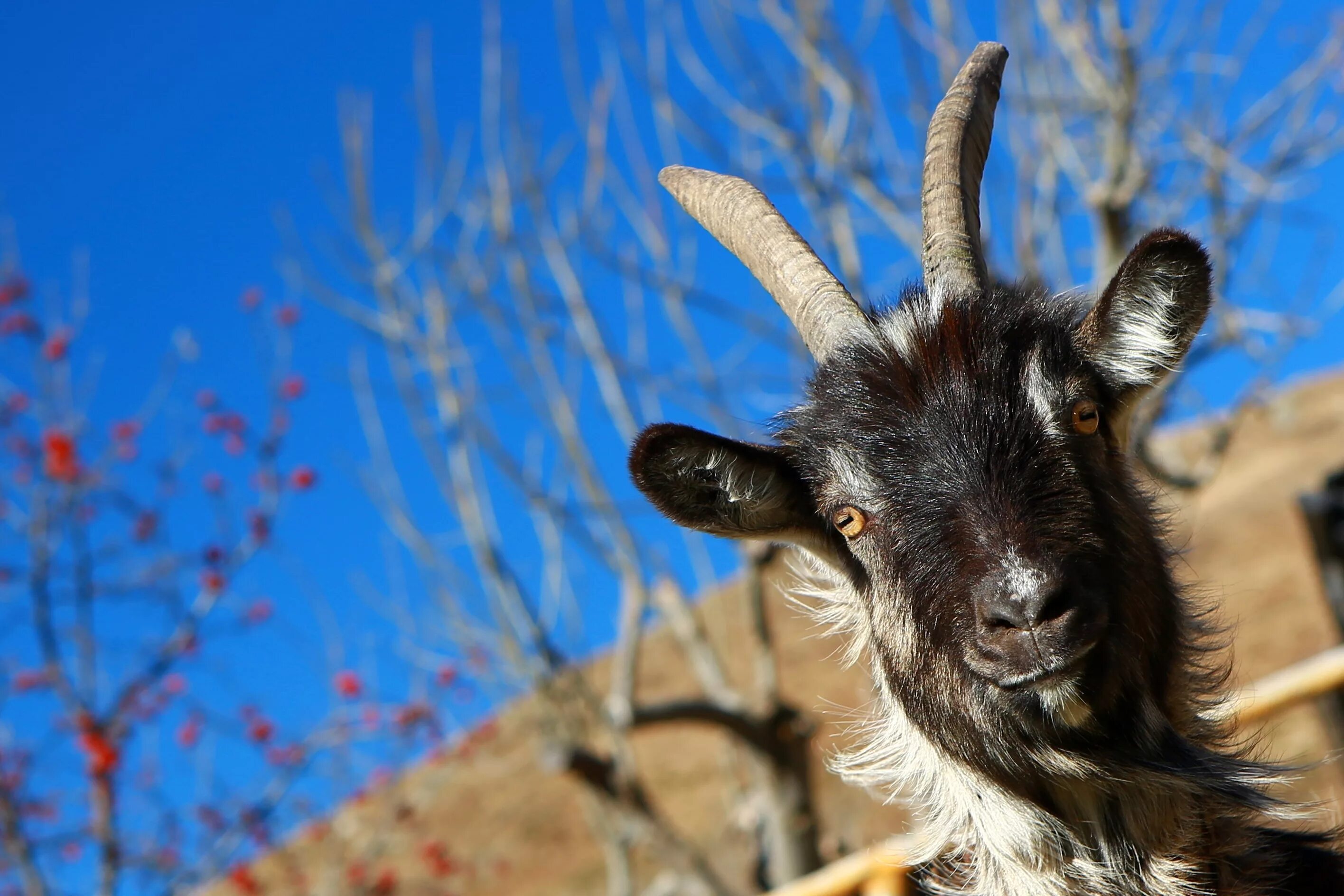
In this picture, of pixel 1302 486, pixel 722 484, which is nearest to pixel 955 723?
pixel 722 484

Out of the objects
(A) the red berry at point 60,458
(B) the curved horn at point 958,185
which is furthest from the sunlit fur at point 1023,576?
(A) the red berry at point 60,458

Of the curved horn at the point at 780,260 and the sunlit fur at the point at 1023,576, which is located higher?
the curved horn at the point at 780,260

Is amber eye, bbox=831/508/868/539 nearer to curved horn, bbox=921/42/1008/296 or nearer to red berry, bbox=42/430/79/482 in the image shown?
curved horn, bbox=921/42/1008/296

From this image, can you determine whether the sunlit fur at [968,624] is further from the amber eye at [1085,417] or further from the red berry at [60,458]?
the red berry at [60,458]

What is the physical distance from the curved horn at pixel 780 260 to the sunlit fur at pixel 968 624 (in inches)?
5.1

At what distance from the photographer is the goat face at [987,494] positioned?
233cm

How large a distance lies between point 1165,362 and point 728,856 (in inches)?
290

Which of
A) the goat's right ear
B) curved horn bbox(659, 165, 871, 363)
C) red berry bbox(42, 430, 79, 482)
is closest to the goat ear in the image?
curved horn bbox(659, 165, 871, 363)

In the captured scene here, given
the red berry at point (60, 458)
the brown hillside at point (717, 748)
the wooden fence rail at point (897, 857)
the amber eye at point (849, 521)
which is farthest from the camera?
the brown hillside at point (717, 748)

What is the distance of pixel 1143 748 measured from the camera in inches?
97.0

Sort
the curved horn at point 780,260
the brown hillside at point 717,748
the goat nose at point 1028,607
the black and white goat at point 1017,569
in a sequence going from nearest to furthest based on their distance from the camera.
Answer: the goat nose at point 1028,607
the black and white goat at point 1017,569
the curved horn at point 780,260
the brown hillside at point 717,748

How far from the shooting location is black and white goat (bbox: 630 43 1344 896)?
2.37 m

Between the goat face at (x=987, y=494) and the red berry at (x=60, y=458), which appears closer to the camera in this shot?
the goat face at (x=987, y=494)

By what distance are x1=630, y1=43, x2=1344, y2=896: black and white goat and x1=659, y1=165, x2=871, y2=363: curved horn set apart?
0.01m
